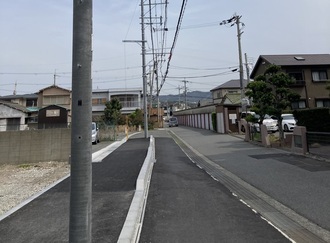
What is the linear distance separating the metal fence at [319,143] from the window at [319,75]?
869 inches

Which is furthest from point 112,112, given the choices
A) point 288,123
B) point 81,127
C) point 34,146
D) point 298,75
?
point 81,127

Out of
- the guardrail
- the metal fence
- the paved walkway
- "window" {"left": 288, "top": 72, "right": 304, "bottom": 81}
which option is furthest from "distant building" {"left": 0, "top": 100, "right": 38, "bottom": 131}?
"window" {"left": 288, "top": 72, "right": 304, "bottom": 81}

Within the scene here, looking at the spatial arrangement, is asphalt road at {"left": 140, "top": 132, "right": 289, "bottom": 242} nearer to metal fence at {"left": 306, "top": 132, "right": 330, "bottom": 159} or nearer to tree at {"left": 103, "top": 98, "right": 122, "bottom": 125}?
metal fence at {"left": 306, "top": 132, "right": 330, "bottom": 159}

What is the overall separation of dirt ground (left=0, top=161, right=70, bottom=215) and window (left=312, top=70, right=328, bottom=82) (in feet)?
95.2

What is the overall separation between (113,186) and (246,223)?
3.70m

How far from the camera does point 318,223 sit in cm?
506

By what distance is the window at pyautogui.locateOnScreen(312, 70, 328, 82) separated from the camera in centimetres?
3238

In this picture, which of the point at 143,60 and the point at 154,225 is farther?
the point at 143,60

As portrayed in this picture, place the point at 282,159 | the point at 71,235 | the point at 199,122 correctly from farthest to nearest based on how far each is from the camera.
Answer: the point at 199,122
the point at 282,159
the point at 71,235

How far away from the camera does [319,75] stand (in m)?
32.6

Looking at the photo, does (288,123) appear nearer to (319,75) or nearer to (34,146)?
(319,75)

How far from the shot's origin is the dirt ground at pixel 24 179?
7837mm

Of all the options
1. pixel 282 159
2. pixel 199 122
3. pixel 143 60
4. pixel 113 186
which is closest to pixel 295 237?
pixel 113 186

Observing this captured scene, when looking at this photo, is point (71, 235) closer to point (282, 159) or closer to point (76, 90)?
point (76, 90)
